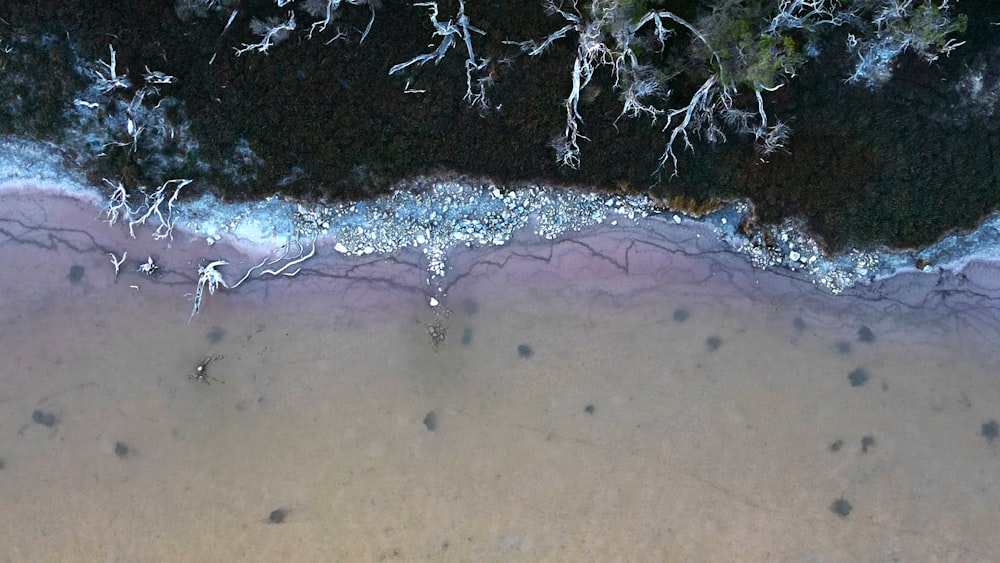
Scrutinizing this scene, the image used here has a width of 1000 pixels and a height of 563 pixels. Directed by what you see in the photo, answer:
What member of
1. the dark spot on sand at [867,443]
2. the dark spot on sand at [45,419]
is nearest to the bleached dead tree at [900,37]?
the dark spot on sand at [867,443]

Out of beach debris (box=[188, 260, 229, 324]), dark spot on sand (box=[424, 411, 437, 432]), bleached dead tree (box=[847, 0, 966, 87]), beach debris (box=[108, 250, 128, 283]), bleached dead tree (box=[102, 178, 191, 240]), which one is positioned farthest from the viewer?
dark spot on sand (box=[424, 411, 437, 432])

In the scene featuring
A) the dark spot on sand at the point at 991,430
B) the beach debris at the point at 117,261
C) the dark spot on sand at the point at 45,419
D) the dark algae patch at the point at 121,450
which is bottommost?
the dark algae patch at the point at 121,450

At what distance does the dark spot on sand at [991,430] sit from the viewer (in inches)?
334

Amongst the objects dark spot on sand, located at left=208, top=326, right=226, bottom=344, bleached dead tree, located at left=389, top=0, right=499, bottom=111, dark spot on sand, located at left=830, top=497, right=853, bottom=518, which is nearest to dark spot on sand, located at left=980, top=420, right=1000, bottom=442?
dark spot on sand, located at left=830, top=497, right=853, bottom=518

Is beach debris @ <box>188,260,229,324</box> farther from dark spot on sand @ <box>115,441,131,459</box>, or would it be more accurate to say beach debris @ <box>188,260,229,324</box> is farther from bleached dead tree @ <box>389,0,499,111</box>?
bleached dead tree @ <box>389,0,499,111</box>

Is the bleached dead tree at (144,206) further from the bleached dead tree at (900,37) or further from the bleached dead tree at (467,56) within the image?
the bleached dead tree at (900,37)

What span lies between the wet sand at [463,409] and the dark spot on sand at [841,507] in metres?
0.07

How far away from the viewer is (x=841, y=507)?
855 cm

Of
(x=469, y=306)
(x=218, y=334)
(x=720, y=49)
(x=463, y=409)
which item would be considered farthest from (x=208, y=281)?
(x=720, y=49)

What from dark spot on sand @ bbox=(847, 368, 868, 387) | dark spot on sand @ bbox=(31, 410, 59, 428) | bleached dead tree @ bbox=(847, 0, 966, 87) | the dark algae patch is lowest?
the dark algae patch

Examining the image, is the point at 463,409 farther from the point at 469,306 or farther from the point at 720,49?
the point at 720,49

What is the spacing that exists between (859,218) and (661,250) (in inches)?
109

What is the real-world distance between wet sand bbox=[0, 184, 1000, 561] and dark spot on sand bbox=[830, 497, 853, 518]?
0.07 metres

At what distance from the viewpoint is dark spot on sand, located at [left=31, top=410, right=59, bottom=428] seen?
858 cm
